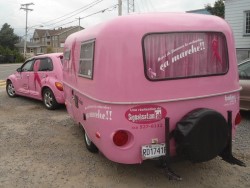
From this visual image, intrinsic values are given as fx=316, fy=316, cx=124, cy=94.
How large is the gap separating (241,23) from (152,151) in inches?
595

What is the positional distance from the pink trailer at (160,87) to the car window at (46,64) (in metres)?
5.01

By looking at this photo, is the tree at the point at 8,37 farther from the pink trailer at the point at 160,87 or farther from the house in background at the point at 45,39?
the pink trailer at the point at 160,87

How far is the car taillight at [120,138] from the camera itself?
3.94 metres

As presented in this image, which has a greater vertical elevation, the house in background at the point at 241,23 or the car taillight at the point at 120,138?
the house in background at the point at 241,23

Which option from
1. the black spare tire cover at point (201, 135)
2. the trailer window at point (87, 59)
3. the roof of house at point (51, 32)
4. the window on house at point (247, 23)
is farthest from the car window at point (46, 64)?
the roof of house at point (51, 32)

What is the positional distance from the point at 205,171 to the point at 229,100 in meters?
1.10

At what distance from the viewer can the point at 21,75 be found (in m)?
Answer: 10.5

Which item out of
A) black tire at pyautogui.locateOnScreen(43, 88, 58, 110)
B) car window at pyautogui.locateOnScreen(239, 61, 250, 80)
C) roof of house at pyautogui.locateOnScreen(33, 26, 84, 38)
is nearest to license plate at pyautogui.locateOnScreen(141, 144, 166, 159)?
car window at pyautogui.locateOnScreen(239, 61, 250, 80)

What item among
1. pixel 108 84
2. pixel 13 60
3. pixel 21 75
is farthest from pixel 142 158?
pixel 13 60

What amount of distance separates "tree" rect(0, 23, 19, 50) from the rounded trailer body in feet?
225

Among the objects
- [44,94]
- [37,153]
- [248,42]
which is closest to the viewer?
[37,153]

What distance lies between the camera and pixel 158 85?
394cm

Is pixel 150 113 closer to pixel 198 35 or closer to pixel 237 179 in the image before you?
pixel 198 35

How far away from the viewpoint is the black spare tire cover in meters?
3.75
